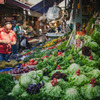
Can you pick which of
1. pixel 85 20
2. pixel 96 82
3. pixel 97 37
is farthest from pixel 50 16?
pixel 85 20

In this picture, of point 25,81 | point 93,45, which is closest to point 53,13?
point 93,45

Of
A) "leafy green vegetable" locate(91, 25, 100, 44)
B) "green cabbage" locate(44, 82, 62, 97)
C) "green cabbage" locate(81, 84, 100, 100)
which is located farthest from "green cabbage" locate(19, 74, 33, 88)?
"leafy green vegetable" locate(91, 25, 100, 44)

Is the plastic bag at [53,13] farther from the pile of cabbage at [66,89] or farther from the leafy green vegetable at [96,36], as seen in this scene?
the pile of cabbage at [66,89]

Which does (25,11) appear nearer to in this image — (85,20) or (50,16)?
(85,20)

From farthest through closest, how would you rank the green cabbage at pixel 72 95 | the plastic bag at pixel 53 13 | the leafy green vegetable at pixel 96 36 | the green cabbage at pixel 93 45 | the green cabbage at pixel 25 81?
1. the plastic bag at pixel 53 13
2. the leafy green vegetable at pixel 96 36
3. the green cabbage at pixel 93 45
4. the green cabbage at pixel 25 81
5. the green cabbage at pixel 72 95

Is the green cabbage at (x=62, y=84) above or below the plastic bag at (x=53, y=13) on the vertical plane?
below

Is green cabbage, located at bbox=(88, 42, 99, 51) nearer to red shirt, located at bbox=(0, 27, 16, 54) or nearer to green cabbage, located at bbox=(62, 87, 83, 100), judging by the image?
green cabbage, located at bbox=(62, 87, 83, 100)

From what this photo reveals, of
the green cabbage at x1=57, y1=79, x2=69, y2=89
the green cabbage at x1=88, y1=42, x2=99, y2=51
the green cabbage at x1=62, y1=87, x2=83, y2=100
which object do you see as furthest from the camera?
the green cabbage at x1=88, y1=42, x2=99, y2=51

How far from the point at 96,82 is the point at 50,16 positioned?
275 centimetres

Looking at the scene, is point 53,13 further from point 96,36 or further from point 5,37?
point 5,37

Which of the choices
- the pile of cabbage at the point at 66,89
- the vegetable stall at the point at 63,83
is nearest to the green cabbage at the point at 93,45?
the vegetable stall at the point at 63,83

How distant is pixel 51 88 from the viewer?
8.31 feet

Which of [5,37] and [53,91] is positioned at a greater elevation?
[5,37]

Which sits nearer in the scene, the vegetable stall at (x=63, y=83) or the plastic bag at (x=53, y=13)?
the vegetable stall at (x=63, y=83)
